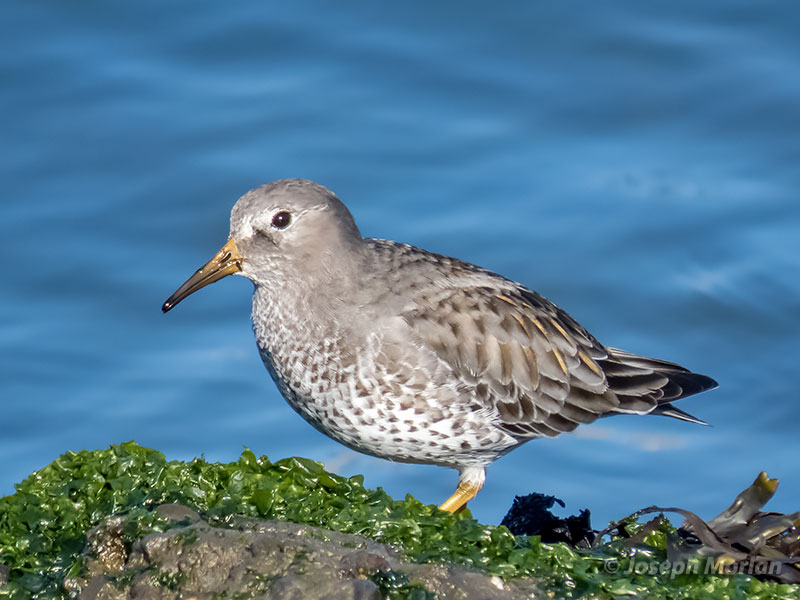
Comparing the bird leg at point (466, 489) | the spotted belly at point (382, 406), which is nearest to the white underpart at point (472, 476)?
the bird leg at point (466, 489)

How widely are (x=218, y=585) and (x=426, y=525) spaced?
958 millimetres

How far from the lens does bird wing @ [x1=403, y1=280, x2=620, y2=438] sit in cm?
671

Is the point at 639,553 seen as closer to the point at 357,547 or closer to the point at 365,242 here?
the point at 357,547

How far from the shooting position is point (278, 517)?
4.89m

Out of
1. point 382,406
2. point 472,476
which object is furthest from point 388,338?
point 472,476

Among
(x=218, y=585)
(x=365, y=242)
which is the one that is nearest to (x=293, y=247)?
(x=365, y=242)

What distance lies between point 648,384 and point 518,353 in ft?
3.08

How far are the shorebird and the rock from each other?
1902 mm

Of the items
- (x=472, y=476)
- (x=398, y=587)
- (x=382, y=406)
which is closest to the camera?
(x=398, y=587)

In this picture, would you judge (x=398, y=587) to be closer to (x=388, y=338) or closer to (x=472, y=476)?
(x=388, y=338)

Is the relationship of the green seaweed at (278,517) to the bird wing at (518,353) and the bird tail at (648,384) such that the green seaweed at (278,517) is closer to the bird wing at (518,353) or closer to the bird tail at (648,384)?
the bird wing at (518,353)

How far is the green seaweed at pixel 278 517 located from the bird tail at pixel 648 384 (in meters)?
1.95

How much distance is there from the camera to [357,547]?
4496mm

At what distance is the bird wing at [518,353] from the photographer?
22.0 ft
